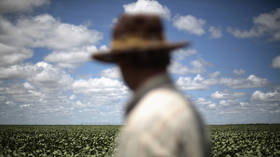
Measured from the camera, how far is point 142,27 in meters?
1.66

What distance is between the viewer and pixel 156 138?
143 cm

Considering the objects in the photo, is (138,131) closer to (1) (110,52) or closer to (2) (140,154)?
(2) (140,154)

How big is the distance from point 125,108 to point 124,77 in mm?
190

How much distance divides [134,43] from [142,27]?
0.37ft

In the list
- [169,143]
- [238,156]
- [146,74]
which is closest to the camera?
[169,143]

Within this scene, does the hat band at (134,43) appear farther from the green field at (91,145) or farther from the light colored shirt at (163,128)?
the green field at (91,145)

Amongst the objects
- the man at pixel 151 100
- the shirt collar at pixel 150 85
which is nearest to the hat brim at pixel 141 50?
the man at pixel 151 100

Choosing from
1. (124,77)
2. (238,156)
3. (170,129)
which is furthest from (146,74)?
(238,156)

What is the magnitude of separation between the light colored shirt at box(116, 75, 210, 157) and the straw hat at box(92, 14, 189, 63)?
21 cm

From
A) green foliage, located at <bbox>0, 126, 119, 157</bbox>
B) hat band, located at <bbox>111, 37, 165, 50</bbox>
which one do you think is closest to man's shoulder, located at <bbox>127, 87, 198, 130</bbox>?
hat band, located at <bbox>111, 37, 165, 50</bbox>

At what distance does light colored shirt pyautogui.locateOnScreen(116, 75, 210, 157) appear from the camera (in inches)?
56.2

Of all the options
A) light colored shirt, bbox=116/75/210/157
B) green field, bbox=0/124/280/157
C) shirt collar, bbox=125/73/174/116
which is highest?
shirt collar, bbox=125/73/174/116

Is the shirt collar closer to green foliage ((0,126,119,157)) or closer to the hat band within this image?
the hat band

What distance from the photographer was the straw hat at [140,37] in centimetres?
162
